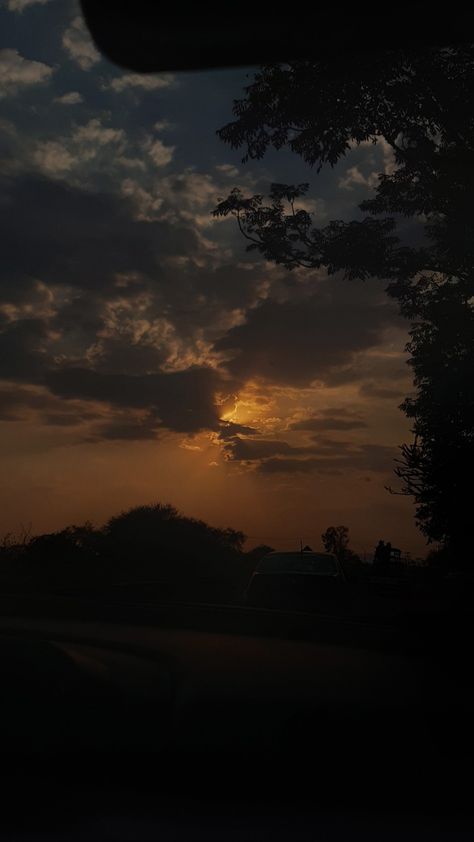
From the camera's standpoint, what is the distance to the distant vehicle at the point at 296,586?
1237 centimetres

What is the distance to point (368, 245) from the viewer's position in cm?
1798

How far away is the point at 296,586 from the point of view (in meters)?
12.7

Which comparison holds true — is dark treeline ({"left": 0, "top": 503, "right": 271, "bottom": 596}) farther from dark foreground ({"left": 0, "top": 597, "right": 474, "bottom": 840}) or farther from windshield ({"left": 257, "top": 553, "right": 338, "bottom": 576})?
dark foreground ({"left": 0, "top": 597, "right": 474, "bottom": 840})

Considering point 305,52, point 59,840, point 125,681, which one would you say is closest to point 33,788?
point 59,840

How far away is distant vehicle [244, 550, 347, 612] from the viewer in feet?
40.6

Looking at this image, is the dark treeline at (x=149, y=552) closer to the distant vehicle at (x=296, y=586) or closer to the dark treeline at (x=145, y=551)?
the dark treeline at (x=145, y=551)

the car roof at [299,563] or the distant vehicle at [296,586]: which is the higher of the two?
the car roof at [299,563]

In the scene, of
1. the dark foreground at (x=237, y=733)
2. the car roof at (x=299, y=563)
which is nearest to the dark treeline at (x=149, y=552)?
the car roof at (x=299, y=563)

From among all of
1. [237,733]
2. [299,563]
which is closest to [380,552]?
[299,563]

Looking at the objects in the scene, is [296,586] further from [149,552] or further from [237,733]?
[149,552]

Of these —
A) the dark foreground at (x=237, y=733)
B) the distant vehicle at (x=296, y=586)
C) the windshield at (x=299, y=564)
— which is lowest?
the dark foreground at (x=237, y=733)

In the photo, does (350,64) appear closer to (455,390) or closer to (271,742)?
(455,390)

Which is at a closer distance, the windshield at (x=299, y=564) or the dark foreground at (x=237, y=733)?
the dark foreground at (x=237, y=733)

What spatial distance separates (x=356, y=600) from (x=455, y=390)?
25.0 ft
